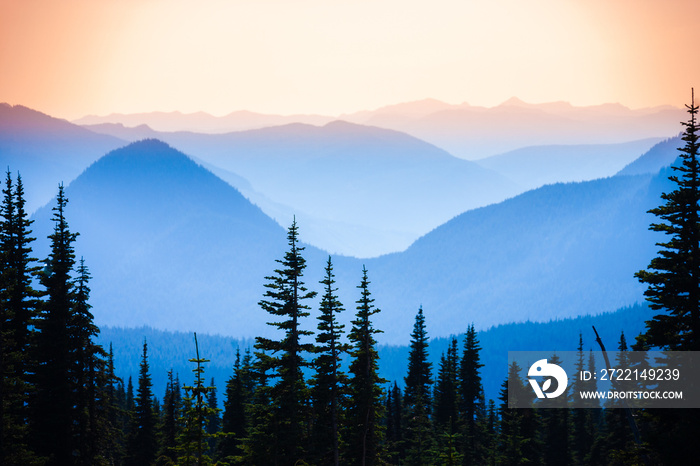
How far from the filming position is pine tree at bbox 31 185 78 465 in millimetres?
41625

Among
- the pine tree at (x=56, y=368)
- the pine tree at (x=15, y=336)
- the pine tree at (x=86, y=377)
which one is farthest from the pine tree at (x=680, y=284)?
the pine tree at (x=56, y=368)

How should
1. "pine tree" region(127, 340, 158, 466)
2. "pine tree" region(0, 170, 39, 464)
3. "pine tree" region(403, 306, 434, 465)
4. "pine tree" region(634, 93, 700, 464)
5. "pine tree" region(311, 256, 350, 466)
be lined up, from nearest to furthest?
1. "pine tree" region(634, 93, 700, 464)
2. "pine tree" region(0, 170, 39, 464)
3. "pine tree" region(311, 256, 350, 466)
4. "pine tree" region(403, 306, 434, 465)
5. "pine tree" region(127, 340, 158, 466)

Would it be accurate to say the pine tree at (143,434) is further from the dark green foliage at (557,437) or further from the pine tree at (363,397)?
the dark green foliage at (557,437)

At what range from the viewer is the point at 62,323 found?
139ft

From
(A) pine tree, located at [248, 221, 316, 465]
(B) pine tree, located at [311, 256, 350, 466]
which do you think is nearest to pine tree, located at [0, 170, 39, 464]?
(A) pine tree, located at [248, 221, 316, 465]

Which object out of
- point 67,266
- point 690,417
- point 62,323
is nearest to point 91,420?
point 62,323

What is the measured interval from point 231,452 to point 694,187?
146 ft

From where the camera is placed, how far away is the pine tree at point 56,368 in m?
41.6

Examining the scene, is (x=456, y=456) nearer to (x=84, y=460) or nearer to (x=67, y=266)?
(x=84, y=460)

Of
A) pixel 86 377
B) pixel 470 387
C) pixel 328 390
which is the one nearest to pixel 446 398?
pixel 470 387

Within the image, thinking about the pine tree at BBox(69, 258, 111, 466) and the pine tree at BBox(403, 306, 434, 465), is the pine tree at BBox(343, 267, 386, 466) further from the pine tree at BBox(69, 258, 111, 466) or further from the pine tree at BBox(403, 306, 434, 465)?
the pine tree at BBox(403, 306, 434, 465)

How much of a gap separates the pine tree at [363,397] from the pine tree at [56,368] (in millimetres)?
16474

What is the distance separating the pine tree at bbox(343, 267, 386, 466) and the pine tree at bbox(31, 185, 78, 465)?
16.5 metres

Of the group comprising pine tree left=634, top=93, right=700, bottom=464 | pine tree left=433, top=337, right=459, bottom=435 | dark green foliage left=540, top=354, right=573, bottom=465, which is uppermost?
pine tree left=634, top=93, right=700, bottom=464
